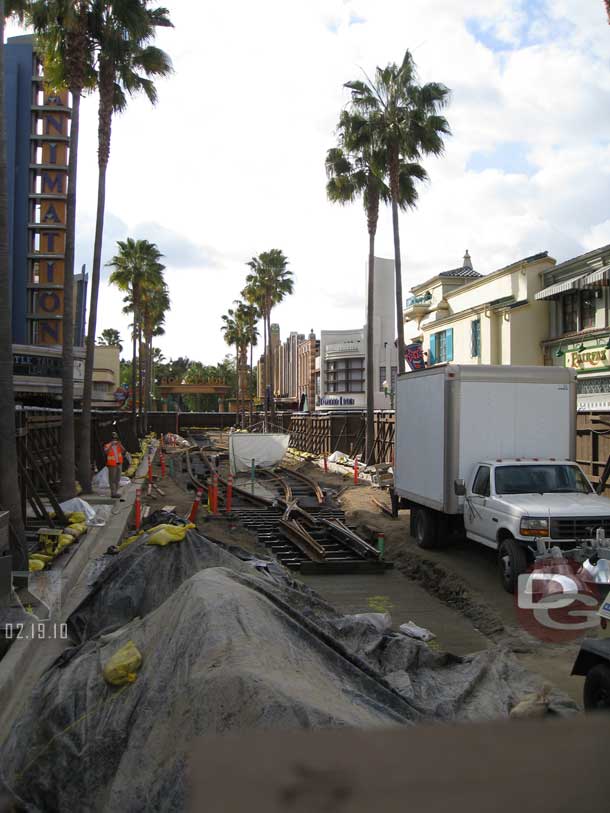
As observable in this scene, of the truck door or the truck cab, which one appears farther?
the truck door

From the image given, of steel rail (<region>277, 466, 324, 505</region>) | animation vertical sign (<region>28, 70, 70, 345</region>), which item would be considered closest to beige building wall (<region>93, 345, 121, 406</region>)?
animation vertical sign (<region>28, 70, 70, 345</region>)

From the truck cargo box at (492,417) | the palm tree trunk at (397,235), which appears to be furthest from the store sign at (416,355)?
the truck cargo box at (492,417)

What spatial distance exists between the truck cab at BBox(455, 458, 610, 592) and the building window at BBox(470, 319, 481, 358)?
21.8m

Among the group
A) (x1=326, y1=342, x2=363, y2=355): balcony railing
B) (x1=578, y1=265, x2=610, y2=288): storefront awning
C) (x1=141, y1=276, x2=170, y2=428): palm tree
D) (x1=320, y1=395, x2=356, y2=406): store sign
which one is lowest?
(x1=320, y1=395, x2=356, y2=406): store sign

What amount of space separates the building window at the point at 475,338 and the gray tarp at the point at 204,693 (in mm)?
27686

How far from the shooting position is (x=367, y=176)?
30.4 metres

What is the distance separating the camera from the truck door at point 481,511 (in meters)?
11.5

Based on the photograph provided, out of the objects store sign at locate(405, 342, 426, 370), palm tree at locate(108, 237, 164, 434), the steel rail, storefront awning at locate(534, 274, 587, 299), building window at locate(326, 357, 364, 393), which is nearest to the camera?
the steel rail

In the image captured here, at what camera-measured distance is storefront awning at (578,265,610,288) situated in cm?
2364

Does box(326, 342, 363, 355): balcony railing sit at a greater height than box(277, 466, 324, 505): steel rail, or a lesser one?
greater

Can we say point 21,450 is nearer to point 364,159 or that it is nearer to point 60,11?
point 60,11

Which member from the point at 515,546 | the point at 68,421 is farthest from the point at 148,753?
the point at 68,421

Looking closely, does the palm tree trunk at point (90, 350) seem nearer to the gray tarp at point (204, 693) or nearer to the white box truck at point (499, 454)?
the white box truck at point (499, 454)
